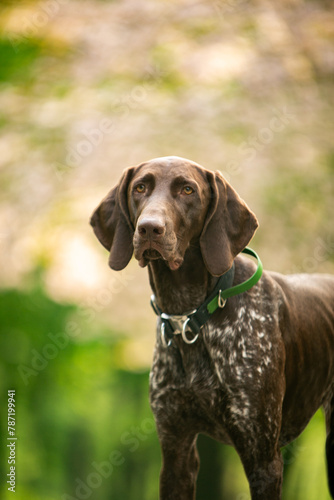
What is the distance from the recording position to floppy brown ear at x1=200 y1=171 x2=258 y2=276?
9.90 feet

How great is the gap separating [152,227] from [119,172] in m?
5.24

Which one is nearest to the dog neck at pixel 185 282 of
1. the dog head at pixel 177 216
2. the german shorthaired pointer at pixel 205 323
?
the german shorthaired pointer at pixel 205 323

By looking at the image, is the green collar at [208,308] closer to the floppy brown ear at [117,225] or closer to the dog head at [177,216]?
the dog head at [177,216]

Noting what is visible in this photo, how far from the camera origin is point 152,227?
9.05 feet

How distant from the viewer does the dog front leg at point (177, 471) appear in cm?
335

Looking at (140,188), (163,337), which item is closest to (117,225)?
(140,188)

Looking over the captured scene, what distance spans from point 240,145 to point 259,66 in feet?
5.03

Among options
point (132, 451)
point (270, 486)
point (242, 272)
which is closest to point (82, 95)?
point (132, 451)

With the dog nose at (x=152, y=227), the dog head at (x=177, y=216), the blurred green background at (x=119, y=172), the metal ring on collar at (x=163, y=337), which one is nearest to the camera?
the dog nose at (x=152, y=227)

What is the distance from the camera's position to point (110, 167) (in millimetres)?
7918

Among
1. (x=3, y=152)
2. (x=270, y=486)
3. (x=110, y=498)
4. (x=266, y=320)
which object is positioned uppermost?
(x=266, y=320)

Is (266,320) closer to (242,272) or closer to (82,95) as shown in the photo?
(242,272)

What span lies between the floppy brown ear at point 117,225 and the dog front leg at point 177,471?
41.2 inches

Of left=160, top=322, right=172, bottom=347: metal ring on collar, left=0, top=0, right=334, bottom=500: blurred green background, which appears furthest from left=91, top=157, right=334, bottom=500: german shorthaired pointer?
left=0, top=0, right=334, bottom=500: blurred green background
